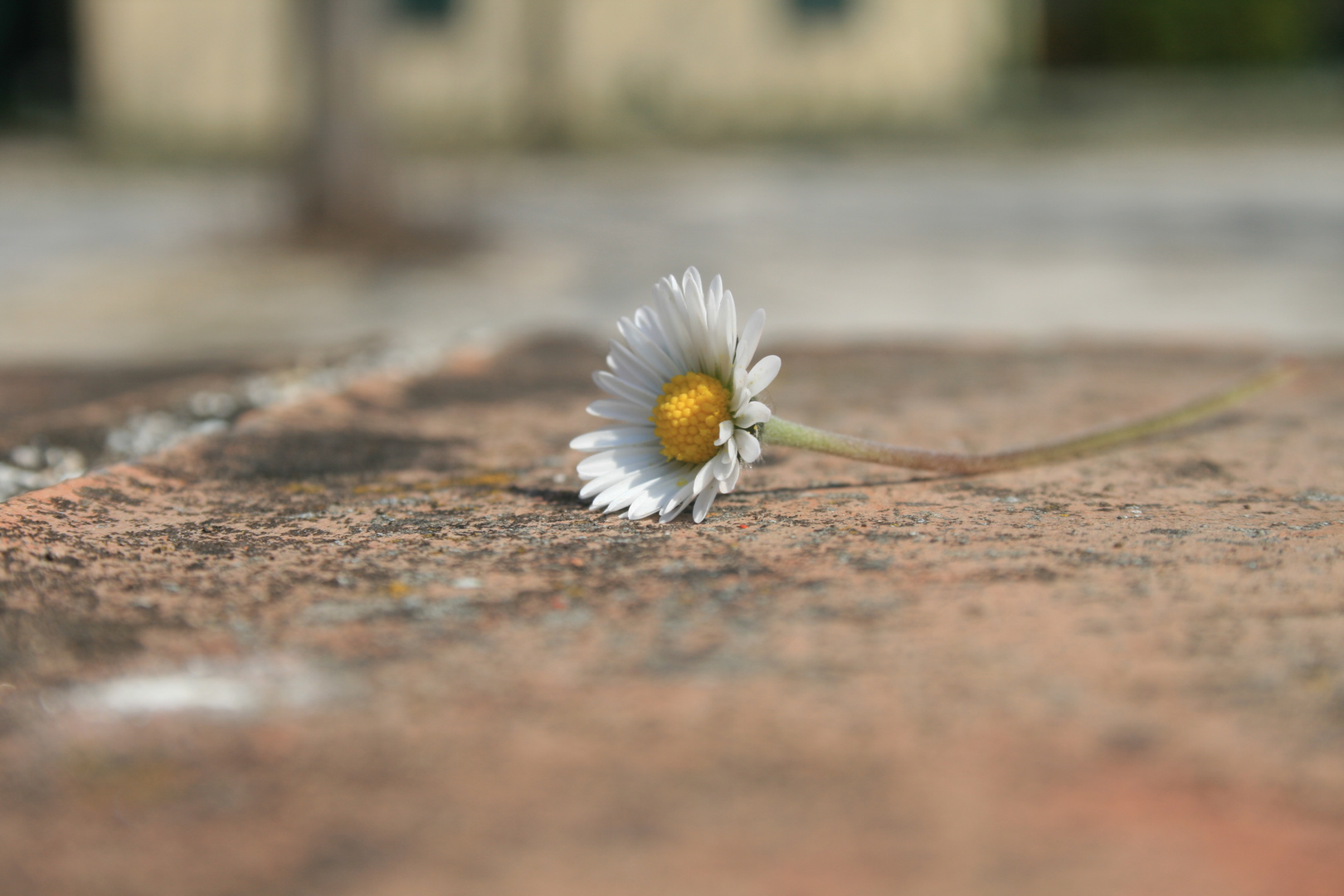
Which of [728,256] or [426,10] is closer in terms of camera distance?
[728,256]

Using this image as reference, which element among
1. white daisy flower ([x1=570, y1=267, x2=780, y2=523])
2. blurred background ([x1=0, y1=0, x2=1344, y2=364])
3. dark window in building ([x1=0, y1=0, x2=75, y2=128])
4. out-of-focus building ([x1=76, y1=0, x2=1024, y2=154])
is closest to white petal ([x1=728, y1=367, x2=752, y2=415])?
white daisy flower ([x1=570, y1=267, x2=780, y2=523])

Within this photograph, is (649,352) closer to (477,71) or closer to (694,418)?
(694,418)

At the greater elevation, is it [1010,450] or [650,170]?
[650,170]

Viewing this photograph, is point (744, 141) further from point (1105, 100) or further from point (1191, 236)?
point (1191, 236)

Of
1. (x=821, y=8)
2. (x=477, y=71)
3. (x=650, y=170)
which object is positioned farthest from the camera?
(x=821, y=8)

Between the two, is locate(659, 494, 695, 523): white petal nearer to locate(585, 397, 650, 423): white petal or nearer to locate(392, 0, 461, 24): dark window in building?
locate(585, 397, 650, 423): white petal

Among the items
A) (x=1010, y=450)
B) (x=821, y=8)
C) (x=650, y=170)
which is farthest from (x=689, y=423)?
(x=821, y=8)
